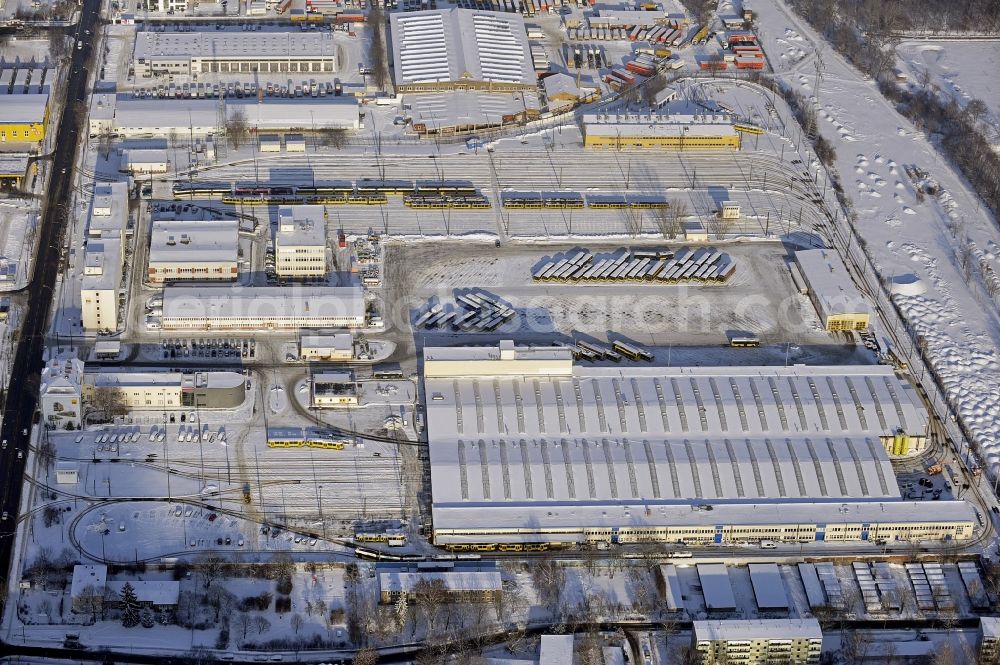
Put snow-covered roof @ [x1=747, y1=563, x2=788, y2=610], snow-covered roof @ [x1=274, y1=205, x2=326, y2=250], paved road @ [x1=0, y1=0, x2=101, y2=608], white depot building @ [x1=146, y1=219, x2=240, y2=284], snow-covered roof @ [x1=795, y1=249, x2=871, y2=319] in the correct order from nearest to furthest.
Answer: snow-covered roof @ [x1=747, y1=563, x2=788, y2=610], paved road @ [x1=0, y1=0, x2=101, y2=608], snow-covered roof @ [x1=795, y1=249, x2=871, y2=319], white depot building @ [x1=146, y1=219, x2=240, y2=284], snow-covered roof @ [x1=274, y1=205, x2=326, y2=250]

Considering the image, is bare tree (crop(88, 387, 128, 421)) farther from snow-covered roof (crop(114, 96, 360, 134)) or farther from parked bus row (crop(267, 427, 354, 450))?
snow-covered roof (crop(114, 96, 360, 134))

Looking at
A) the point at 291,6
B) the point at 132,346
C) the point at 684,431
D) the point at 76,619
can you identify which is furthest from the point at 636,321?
the point at 291,6

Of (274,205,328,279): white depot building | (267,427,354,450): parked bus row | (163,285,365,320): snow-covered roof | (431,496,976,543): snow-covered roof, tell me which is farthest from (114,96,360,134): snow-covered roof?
(431,496,976,543): snow-covered roof

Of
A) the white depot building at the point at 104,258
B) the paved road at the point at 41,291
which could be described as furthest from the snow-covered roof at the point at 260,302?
the paved road at the point at 41,291

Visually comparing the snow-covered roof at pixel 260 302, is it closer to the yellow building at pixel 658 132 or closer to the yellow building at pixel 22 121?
the yellow building at pixel 22 121

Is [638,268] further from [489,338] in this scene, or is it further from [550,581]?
[550,581]

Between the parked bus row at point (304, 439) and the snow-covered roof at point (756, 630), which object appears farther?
the parked bus row at point (304, 439)

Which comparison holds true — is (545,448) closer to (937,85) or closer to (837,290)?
(837,290)
